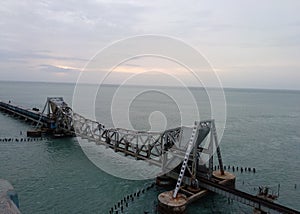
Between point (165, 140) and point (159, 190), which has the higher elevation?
point (165, 140)

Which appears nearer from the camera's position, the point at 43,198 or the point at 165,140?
the point at 43,198

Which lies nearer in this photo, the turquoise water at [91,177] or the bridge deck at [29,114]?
the turquoise water at [91,177]

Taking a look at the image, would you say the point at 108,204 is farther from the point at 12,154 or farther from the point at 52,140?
the point at 52,140

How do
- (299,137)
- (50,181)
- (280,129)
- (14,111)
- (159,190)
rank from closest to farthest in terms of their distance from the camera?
(159,190) < (50,181) < (299,137) < (280,129) < (14,111)

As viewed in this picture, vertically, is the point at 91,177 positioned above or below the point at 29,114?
below

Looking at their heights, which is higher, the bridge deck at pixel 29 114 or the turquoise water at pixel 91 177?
the bridge deck at pixel 29 114

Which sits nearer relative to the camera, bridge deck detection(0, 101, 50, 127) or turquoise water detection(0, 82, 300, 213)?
turquoise water detection(0, 82, 300, 213)

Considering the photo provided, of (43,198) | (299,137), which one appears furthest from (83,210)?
(299,137)

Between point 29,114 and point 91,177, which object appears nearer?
point 91,177

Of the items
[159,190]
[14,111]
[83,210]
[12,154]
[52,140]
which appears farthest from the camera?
[14,111]

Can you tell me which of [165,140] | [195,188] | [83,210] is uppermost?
[165,140]

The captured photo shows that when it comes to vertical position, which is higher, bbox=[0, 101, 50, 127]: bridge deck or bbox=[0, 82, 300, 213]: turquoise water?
bbox=[0, 101, 50, 127]: bridge deck
